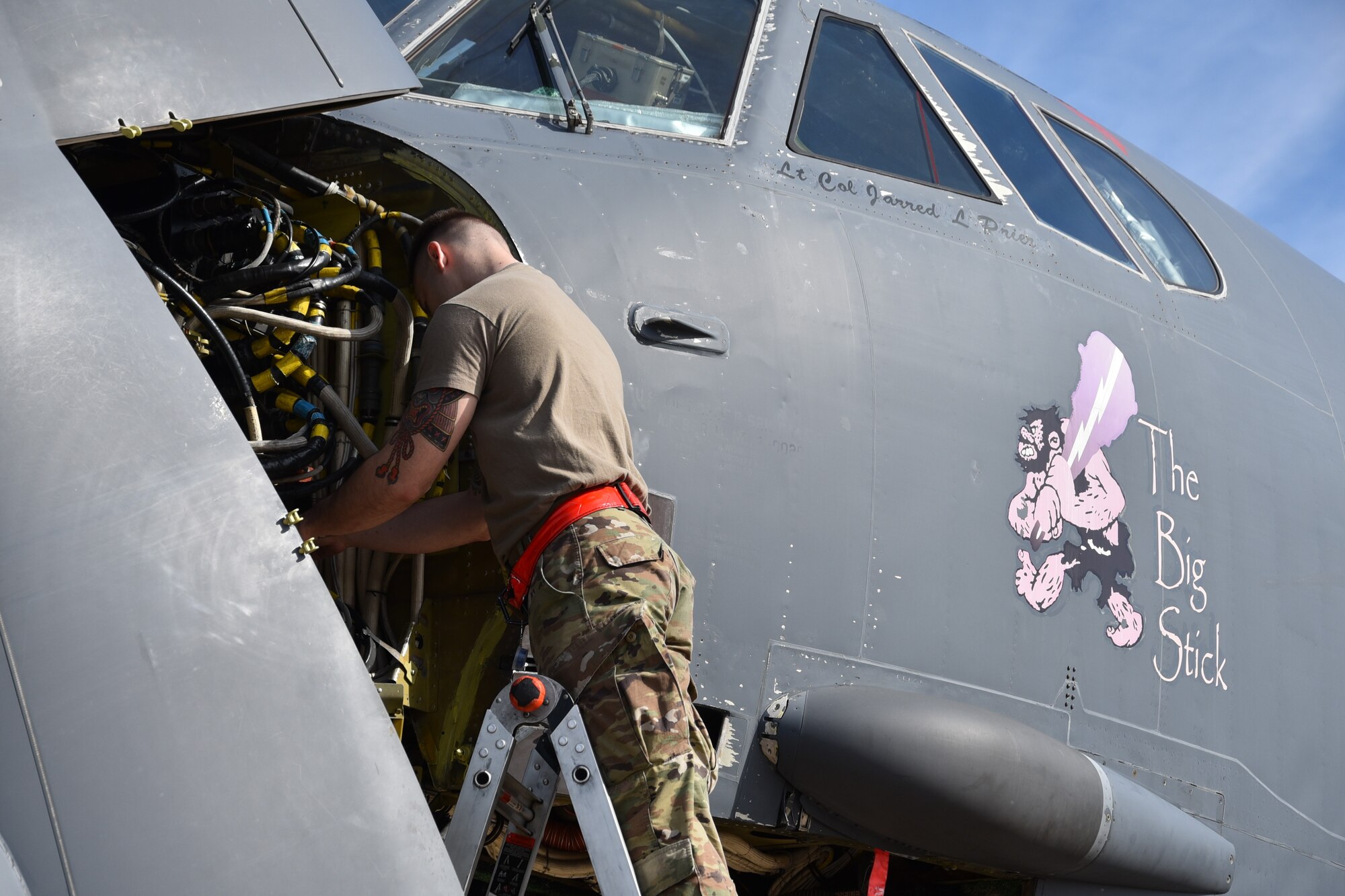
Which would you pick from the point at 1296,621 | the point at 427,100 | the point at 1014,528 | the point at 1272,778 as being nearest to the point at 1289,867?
the point at 1272,778

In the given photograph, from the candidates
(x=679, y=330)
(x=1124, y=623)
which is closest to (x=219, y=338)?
(x=679, y=330)

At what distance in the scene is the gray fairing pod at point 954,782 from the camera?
3.13 metres

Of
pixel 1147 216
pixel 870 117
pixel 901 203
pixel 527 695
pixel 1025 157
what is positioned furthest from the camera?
pixel 1147 216

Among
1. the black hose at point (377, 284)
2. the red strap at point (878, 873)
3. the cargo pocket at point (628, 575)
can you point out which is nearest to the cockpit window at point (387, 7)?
the black hose at point (377, 284)

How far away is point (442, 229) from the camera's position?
9.92ft

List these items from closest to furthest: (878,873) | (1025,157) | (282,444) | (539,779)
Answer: (539,779), (282,444), (878,873), (1025,157)

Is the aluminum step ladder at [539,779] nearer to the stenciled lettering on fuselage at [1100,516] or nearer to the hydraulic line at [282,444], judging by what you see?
the hydraulic line at [282,444]

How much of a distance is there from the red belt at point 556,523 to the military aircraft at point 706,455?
14.7 inches

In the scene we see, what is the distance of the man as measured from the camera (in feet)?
7.95

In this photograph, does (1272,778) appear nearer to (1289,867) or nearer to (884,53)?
(1289,867)

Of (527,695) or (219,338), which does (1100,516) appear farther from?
(219,338)

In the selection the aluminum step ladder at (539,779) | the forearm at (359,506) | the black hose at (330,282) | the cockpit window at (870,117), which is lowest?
the aluminum step ladder at (539,779)

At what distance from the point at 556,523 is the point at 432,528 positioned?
432mm

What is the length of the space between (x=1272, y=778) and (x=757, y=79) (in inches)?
118
